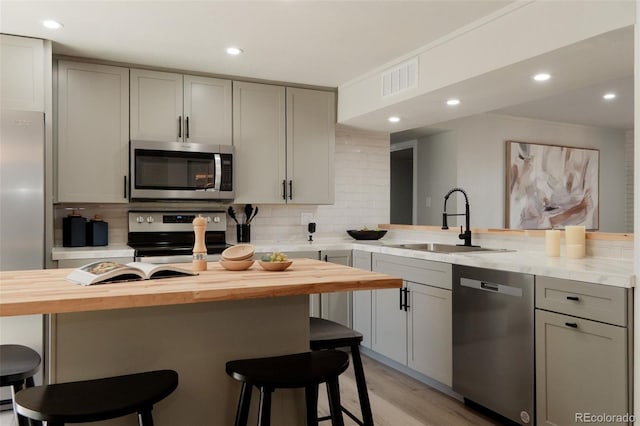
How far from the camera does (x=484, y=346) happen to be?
8.93 feet

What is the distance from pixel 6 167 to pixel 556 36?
3.23m

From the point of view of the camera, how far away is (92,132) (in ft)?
11.7

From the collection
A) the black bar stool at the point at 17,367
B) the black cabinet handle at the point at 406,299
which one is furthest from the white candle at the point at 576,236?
the black bar stool at the point at 17,367

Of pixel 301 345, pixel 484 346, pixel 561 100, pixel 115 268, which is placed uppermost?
pixel 561 100

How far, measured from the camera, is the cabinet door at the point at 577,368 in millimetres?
2060

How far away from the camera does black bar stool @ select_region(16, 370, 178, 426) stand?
1.31m

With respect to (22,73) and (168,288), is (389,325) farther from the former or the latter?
(22,73)

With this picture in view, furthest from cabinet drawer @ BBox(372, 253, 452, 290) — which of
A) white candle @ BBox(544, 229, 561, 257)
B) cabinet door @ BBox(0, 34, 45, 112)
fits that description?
cabinet door @ BBox(0, 34, 45, 112)

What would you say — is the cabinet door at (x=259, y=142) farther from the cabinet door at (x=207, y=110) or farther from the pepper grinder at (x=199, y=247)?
the pepper grinder at (x=199, y=247)

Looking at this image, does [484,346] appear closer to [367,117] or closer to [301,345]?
[301,345]

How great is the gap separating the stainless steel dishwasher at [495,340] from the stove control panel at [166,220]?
212cm

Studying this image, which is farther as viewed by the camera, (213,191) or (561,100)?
(561,100)

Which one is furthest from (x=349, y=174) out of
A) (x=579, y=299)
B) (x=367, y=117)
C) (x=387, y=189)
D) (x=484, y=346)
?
(x=579, y=299)

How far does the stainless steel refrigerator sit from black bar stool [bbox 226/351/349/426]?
1970 millimetres
